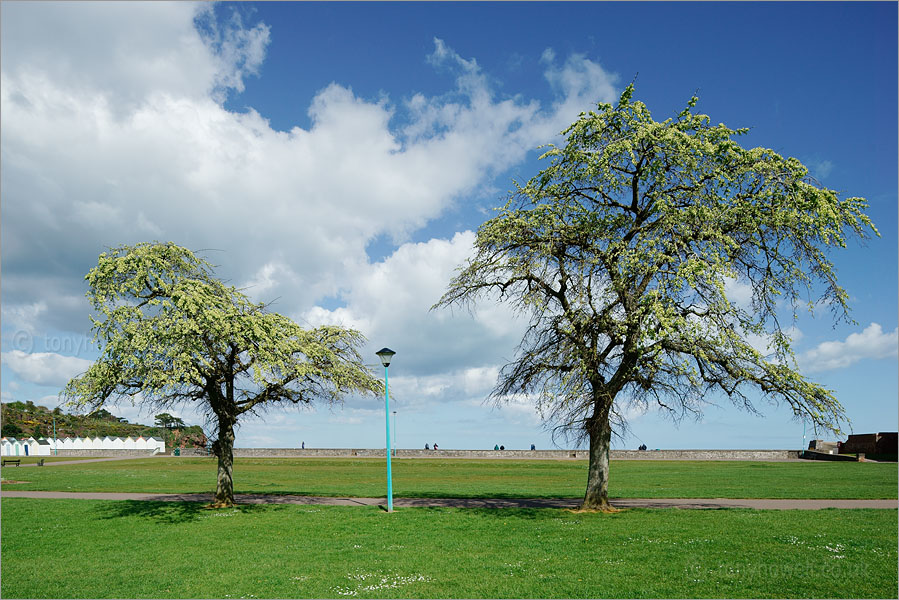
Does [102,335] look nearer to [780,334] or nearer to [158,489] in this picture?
[158,489]

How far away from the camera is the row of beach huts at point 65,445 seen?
9138 centimetres

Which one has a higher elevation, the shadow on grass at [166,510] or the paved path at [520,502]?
the shadow on grass at [166,510]

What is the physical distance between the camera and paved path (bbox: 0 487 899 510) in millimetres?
22500

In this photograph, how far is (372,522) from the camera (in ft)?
60.6

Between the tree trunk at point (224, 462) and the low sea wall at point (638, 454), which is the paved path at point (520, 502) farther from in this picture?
the low sea wall at point (638, 454)

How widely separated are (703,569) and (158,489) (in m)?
27.8

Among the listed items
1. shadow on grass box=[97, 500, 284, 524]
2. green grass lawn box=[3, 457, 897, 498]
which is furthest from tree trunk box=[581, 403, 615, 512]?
shadow on grass box=[97, 500, 284, 524]

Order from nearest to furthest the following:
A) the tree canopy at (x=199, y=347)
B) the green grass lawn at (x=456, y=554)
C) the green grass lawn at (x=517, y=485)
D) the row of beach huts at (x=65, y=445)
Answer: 1. the green grass lawn at (x=456, y=554)
2. the tree canopy at (x=199, y=347)
3. the green grass lawn at (x=517, y=485)
4. the row of beach huts at (x=65, y=445)

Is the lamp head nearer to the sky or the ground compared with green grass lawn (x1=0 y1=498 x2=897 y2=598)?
nearer to the sky

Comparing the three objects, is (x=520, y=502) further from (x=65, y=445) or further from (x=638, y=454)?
(x=65, y=445)

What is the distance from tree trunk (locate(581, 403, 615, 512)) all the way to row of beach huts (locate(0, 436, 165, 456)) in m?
81.3

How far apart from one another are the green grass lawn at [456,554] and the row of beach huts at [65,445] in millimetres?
78172

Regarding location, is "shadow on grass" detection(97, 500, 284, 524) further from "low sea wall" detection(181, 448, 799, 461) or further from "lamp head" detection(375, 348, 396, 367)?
"low sea wall" detection(181, 448, 799, 461)

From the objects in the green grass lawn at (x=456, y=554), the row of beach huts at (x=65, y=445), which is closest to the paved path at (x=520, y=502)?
the green grass lawn at (x=456, y=554)
